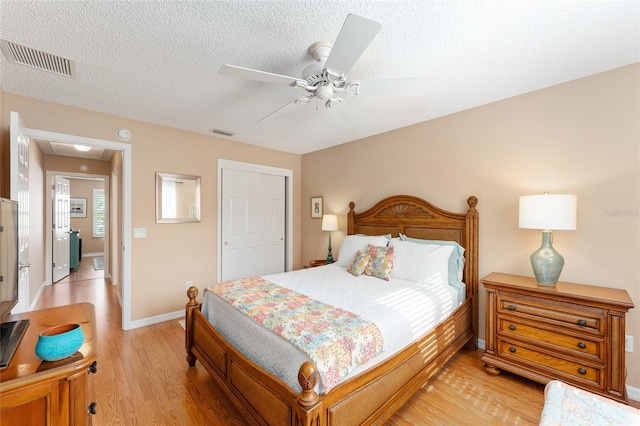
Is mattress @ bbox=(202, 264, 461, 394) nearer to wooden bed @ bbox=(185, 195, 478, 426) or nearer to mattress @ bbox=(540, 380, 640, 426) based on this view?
wooden bed @ bbox=(185, 195, 478, 426)

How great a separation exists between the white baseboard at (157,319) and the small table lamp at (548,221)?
13.2 ft

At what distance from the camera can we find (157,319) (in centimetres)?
346

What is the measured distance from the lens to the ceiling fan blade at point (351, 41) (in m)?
1.26

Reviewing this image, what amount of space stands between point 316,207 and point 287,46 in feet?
10.2

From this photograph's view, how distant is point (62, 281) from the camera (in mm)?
5367

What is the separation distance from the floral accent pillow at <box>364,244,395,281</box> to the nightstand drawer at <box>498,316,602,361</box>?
1.01 m

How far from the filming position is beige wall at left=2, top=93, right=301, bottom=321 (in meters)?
2.97

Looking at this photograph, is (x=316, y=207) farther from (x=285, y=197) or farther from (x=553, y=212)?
(x=553, y=212)

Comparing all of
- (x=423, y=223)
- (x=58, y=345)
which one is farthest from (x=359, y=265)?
(x=58, y=345)

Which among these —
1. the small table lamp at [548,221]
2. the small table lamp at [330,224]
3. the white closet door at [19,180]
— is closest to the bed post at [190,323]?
the white closet door at [19,180]

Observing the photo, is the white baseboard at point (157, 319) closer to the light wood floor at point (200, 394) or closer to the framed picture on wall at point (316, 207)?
the light wood floor at point (200, 394)

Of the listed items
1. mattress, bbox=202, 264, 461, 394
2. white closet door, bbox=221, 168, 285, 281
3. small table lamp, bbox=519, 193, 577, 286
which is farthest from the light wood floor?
white closet door, bbox=221, 168, 285, 281

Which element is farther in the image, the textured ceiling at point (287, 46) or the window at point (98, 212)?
the window at point (98, 212)

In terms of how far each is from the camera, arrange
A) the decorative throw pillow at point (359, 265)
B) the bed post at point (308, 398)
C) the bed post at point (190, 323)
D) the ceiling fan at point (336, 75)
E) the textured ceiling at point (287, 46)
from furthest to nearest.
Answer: the decorative throw pillow at point (359, 265)
the bed post at point (190, 323)
the textured ceiling at point (287, 46)
the ceiling fan at point (336, 75)
the bed post at point (308, 398)
